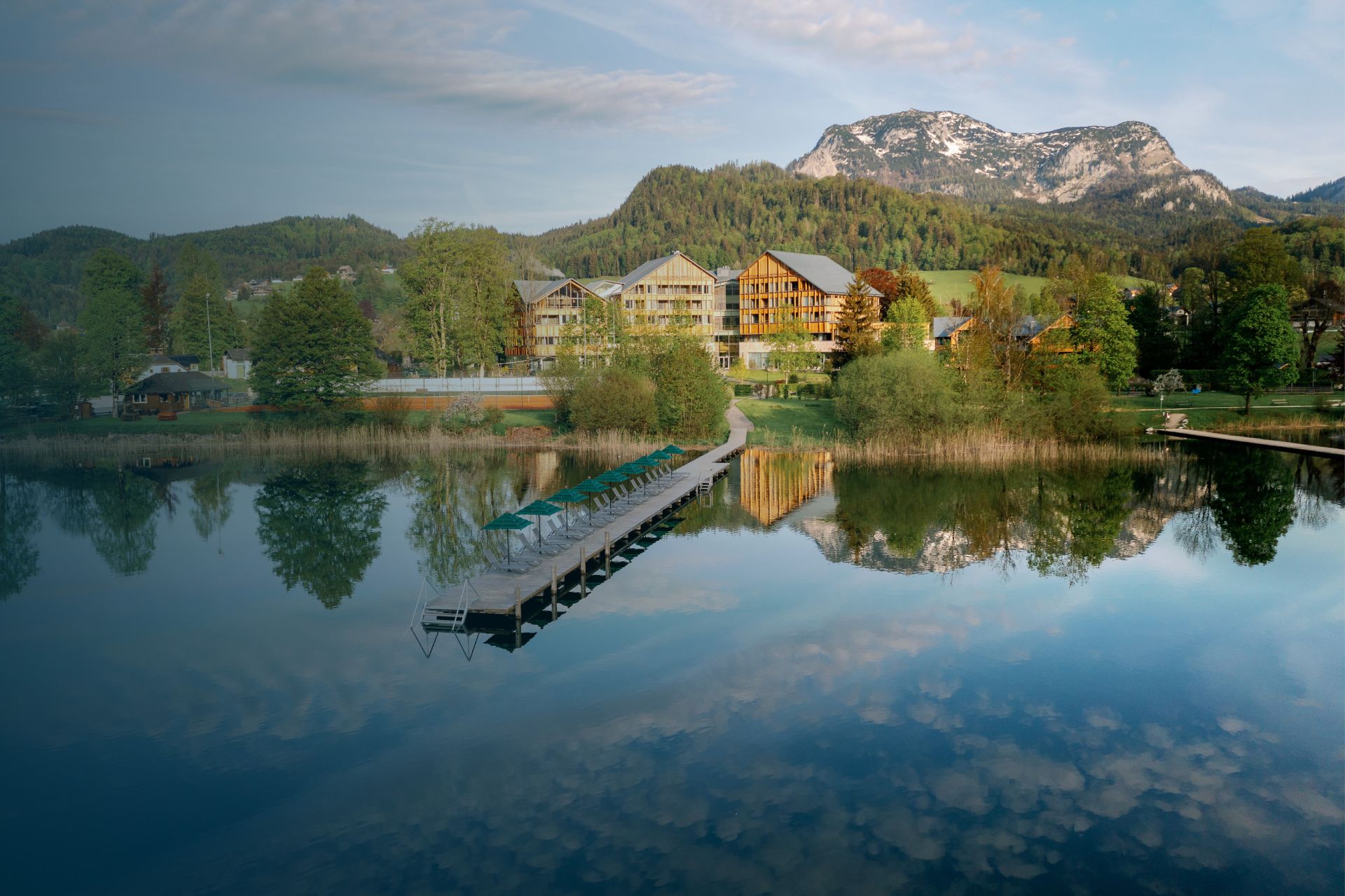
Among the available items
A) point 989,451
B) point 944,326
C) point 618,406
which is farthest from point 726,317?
point 989,451

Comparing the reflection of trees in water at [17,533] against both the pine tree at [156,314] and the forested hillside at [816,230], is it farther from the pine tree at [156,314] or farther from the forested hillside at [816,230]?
the forested hillside at [816,230]

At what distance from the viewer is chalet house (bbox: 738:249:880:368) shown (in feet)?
282

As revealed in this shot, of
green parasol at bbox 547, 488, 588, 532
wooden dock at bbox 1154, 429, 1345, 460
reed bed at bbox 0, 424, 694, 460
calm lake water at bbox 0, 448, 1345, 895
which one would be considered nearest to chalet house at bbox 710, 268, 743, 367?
reed bed at bbox 0, 424, 694, 460

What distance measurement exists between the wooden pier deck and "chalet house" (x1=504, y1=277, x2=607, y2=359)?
53.1 metres

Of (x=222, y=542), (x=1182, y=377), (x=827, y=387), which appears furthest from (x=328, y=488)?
(x=1182, y=377)

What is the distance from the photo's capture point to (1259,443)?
4284cm

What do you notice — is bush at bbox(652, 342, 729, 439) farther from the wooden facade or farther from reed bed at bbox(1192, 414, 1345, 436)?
reed bed at bbox(1192, 414, 1345, 436)

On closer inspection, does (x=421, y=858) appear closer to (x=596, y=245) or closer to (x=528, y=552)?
(x=528, y=552)

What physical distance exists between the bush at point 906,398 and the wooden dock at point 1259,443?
14562 millimetres

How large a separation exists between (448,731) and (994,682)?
8697 mm


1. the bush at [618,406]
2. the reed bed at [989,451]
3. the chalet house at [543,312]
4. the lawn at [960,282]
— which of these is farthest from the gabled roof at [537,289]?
the lawn at [960,282]

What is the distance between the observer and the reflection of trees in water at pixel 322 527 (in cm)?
2211

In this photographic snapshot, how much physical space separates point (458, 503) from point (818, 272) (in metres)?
65.3

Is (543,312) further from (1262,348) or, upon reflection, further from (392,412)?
(1262,348)
